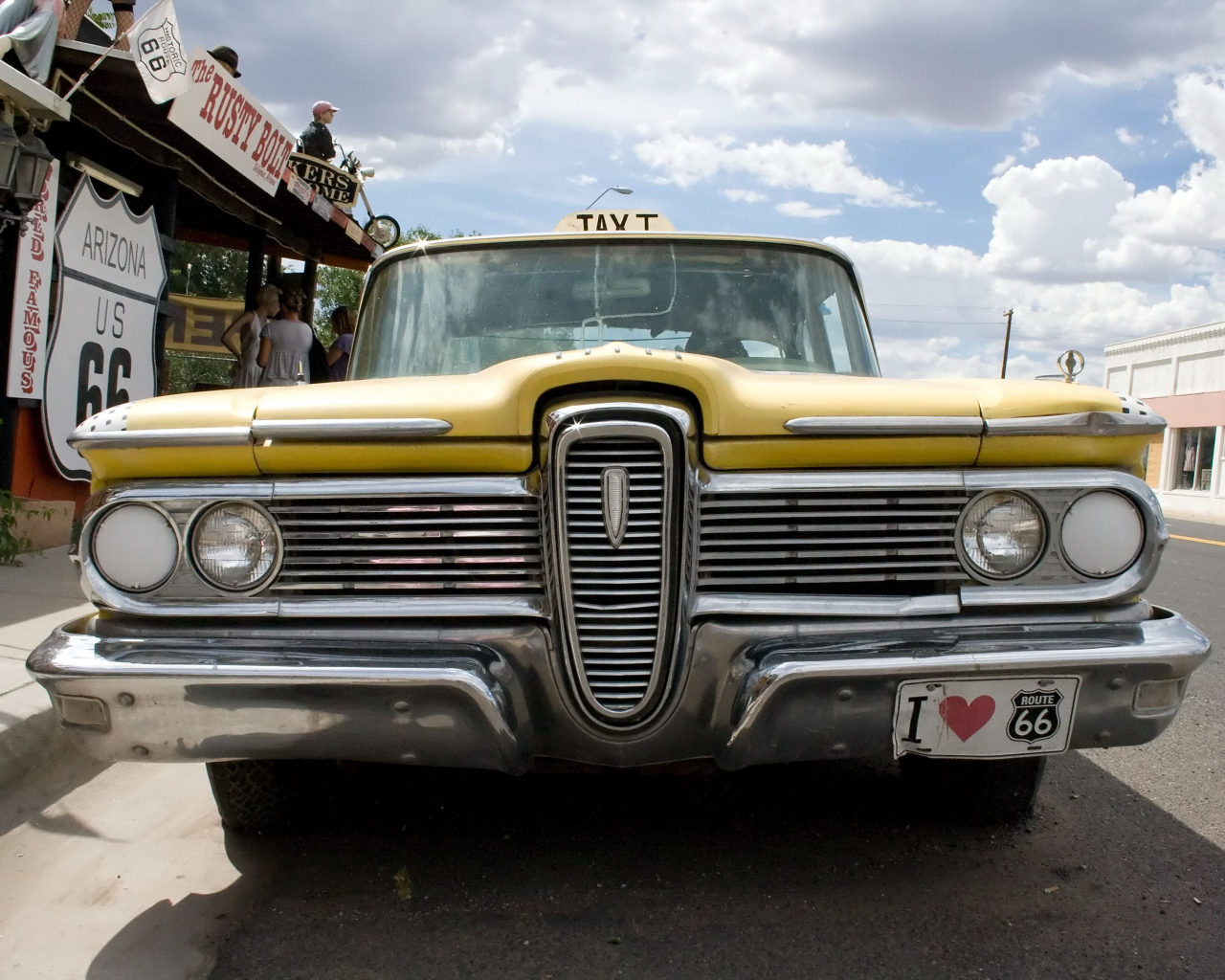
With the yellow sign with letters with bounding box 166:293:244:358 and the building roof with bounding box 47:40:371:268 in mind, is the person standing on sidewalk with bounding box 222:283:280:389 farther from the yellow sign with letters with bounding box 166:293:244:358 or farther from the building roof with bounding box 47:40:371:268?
the yellow sign with letters with bounding box 166:293:244:358

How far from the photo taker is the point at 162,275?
28.5 feet

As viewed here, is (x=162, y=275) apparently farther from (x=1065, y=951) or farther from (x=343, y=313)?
(x=1065, y=951)

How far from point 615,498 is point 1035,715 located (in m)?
1.00

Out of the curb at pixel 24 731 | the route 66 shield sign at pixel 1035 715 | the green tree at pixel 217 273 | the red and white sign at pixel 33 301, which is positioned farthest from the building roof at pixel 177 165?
the green tree at pixel 217 273

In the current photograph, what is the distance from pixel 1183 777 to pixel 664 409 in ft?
8.71

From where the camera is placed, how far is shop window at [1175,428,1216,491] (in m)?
34.1

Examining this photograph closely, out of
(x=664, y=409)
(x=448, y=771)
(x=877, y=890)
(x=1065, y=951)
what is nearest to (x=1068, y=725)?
(x=1065, y=951)

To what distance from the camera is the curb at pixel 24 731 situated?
3580 mm

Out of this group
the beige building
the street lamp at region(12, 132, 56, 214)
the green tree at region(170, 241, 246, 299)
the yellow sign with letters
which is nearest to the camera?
the street lamp at region(12, 132, 56, 214)

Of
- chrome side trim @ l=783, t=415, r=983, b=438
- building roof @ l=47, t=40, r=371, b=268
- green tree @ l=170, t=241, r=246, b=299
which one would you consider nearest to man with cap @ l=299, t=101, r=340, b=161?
building roof @ l=47, t=40, r=371, b=268

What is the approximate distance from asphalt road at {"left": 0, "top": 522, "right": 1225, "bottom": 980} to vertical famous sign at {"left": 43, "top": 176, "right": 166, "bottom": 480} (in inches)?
176

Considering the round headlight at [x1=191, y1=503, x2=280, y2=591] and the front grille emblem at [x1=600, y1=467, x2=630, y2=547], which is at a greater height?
the front grille emblem at [x1=600, y1=467, x2=630, y2=547]

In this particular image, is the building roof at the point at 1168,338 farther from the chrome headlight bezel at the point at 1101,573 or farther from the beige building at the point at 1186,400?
the chrome headlight bezel at the point at 1101,573

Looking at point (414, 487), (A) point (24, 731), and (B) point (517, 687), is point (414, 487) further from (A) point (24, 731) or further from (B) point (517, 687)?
(A) point (24, 731)
